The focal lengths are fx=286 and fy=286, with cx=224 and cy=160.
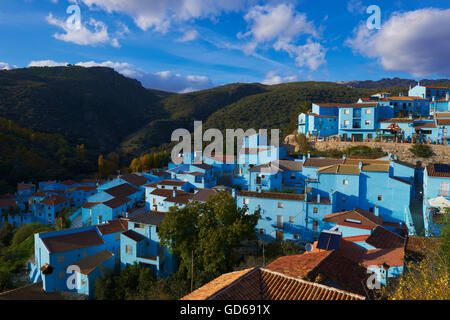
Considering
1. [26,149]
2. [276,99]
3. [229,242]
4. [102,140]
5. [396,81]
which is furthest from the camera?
[396,81]

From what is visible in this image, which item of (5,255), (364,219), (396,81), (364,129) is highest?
(396,81)

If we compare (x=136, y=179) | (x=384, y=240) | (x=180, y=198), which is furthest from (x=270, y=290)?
(x=136, y=179)

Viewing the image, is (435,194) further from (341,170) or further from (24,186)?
(24,186)

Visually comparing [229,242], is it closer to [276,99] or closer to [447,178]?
[447,178]

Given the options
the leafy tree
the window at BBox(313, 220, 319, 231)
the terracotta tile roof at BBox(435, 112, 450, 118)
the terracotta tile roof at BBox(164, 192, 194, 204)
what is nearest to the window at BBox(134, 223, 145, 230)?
the leafy tree

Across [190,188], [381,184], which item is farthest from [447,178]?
[190,188]

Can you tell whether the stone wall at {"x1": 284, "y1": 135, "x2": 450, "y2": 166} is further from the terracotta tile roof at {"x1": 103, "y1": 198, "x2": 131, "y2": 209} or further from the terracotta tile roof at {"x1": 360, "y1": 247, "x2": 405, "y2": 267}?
the terracotta tile roof at {"x1": 103, "y1": 198, "x2": 131, "y2": 209}
